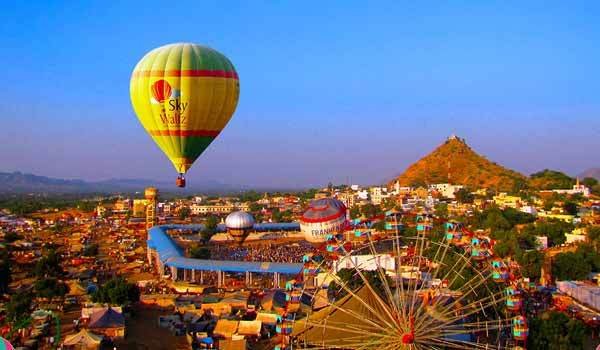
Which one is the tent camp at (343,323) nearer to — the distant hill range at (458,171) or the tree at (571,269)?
the tree at (571,269)

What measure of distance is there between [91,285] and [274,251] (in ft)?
39.7

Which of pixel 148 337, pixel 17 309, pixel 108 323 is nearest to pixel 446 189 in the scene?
pixel 148 337

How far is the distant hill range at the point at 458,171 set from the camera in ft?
281

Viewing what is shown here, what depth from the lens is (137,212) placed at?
237 feet

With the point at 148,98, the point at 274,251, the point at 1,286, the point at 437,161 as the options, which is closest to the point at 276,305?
the point at 148,98

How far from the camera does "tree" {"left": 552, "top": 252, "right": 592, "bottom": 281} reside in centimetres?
2631

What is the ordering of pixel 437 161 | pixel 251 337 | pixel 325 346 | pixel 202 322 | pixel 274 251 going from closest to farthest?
1. pixel 325 346
2. pixel 251 337
3. pixel 202 322
4. pixel 274 251
5. pixel 437 161

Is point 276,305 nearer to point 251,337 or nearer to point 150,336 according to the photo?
point 251,337

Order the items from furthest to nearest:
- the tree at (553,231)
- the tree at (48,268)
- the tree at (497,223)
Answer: the tree at (497,223) < the tree at (553,231) < the tree at (48,268)

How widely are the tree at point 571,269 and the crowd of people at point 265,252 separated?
12.3 meters

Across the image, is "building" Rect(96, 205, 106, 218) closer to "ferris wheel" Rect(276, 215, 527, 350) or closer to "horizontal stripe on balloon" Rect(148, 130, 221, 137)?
"horizontal stripe on balloon" Rect(148, 130, 221, 137)

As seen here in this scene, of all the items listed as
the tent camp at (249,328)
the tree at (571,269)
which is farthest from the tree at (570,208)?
the tent camp at (249,328)

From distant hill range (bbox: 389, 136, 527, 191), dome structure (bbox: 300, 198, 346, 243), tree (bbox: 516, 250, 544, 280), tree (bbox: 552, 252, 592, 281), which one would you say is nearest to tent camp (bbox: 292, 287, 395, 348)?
tree (bbox: 516, 250, 544, 280)

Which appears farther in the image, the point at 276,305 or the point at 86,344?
the point at 276,305
